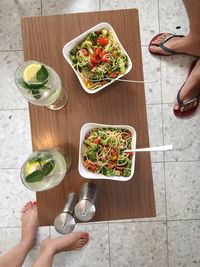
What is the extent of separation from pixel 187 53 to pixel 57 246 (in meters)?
1.11

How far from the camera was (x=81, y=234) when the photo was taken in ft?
5.05

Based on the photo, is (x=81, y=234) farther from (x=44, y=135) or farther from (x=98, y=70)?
(x=98, y=70)

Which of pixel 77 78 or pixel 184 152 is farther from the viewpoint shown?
pixel 184 152

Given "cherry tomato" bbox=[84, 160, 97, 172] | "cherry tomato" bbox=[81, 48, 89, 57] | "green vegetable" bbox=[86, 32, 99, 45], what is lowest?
"cherry tomato" bbox=[84, 160, 97, 172]

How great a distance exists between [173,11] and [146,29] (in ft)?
0.52

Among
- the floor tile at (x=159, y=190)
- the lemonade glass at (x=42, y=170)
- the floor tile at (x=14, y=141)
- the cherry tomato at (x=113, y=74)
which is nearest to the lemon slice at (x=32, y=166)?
the lemonade glass at (x=42, y=170)

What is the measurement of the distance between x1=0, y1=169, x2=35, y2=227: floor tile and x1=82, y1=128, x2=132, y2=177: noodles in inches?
28.8

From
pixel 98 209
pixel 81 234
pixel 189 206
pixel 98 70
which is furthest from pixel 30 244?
pixel 98 70

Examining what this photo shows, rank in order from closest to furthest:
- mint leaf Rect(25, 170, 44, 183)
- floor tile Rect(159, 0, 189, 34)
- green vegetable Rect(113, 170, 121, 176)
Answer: mint leaf Rect(25, 170, 44, 183) → green vegetable Rect(113, 170, 121, 176) → floor tile Rect(159, 0, 189, 34)

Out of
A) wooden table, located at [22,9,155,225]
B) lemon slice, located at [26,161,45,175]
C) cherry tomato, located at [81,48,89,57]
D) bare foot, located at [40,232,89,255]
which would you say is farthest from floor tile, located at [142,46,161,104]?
lemon slice, located at [26,161,45,175]

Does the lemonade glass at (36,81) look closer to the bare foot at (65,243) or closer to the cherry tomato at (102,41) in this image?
the cherry tomato at (102,41)

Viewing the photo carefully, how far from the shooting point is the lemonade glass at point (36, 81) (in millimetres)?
859

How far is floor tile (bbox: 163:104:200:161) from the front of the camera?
1.56 meters

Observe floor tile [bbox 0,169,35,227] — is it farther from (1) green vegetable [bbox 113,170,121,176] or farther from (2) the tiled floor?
(1) green vegetable [bbox 113,170,121,176]
